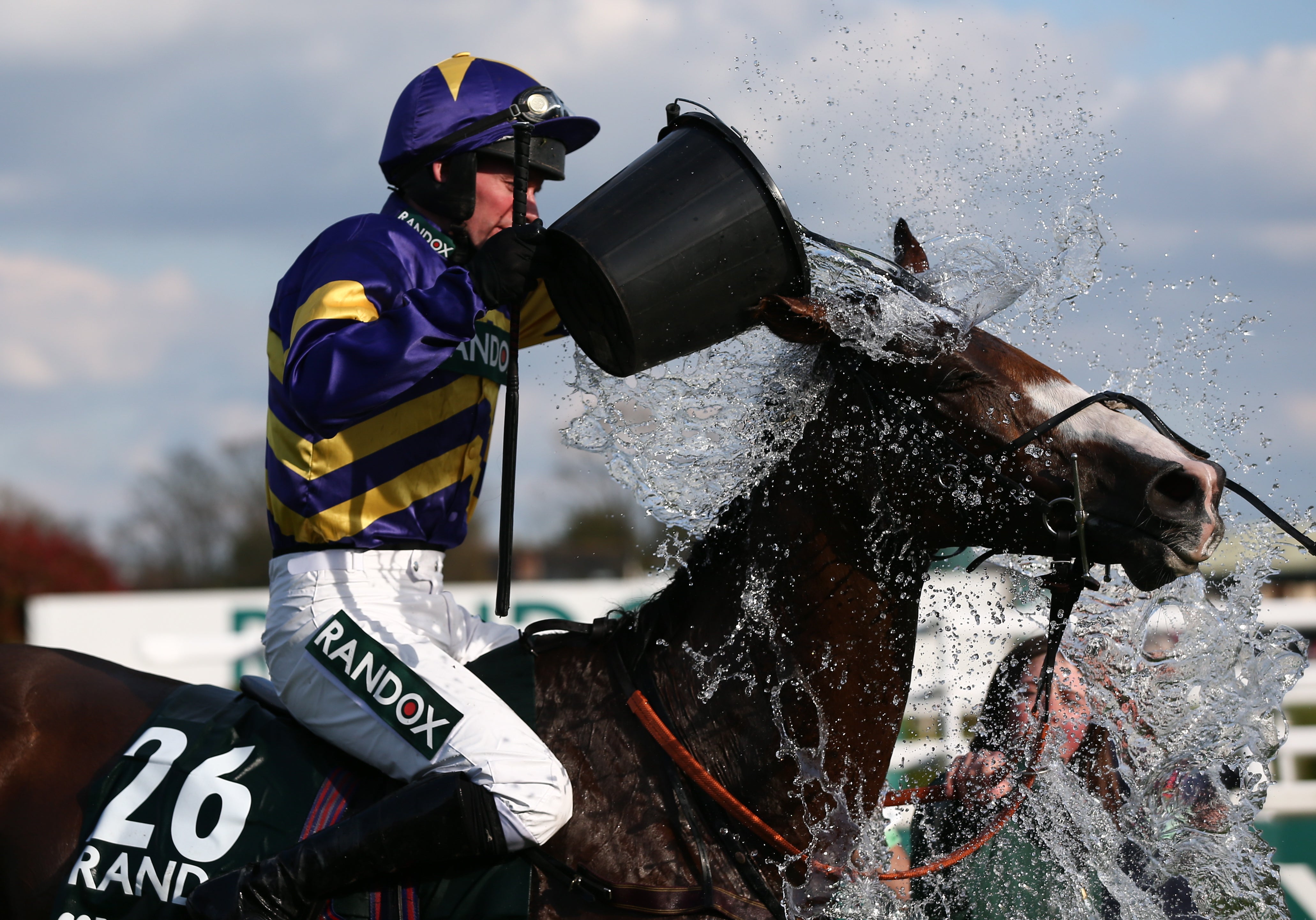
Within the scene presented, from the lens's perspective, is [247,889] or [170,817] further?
[170,817]

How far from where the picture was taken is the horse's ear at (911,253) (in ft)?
9.52

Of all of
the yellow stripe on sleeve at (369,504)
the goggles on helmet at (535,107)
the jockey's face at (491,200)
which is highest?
the goggles on helmet at (535,107)

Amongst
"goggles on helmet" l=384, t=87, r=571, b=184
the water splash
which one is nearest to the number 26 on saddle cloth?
the water splash

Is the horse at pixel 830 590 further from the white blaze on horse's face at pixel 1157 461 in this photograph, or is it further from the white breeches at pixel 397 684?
the white breeches at pixel 397 684

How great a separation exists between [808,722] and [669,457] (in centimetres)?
81

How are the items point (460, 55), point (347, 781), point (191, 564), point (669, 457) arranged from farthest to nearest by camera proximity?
point (191, 564) → point (460, 55) → point (669, 457) → point (347, 781)

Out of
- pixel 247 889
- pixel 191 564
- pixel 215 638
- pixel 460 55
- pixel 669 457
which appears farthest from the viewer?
pixel 191 564

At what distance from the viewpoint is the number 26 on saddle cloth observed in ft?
8.46

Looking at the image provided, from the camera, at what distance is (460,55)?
3340 mm

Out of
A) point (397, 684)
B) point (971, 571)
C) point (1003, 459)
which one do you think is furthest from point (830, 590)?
point (397, 684)

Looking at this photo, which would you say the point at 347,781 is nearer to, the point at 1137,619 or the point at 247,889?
the point at 247,889

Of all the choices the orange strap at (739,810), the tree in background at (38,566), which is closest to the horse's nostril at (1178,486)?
the orange strap at (739,810)

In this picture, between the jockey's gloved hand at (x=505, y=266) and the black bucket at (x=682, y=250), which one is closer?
the black bucket at (x=682, y=250)

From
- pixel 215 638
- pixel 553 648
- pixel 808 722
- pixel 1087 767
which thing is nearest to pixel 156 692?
pixel 553 648
